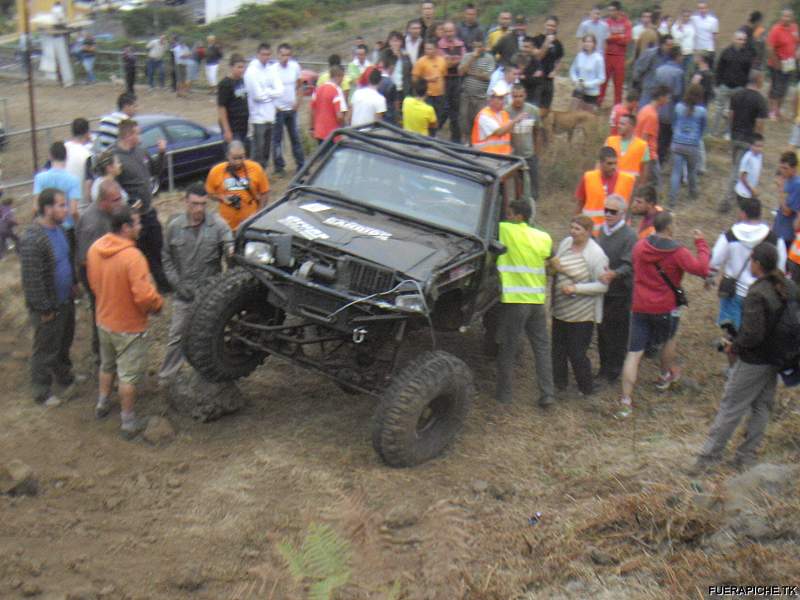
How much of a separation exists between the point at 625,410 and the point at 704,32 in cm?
1242

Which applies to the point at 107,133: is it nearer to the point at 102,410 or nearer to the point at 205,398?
the point at 102,410

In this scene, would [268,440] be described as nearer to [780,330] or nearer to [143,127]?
[780,330]

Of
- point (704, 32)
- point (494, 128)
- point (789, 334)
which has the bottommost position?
point (789, 334)

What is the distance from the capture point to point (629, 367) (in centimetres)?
816

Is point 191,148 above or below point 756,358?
below

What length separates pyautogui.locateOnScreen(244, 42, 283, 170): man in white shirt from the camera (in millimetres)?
12727

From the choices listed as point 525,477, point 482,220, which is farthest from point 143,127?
point 525,477

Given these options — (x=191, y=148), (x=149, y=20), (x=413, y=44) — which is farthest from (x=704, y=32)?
(x=149, y=20)

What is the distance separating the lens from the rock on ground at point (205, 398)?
7.58 m

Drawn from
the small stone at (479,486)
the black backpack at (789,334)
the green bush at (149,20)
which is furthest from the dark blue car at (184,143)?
the green bush at (149,20)

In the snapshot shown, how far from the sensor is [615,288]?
8.59m

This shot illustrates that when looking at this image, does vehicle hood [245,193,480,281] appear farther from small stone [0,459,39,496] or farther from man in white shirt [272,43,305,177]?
man in white shirt [272,43,305,177]

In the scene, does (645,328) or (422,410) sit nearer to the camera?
(422,410)

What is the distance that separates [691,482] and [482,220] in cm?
257
